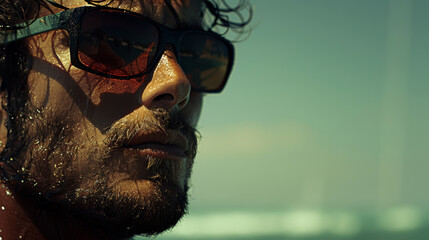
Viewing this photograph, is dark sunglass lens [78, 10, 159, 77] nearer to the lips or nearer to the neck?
the lips

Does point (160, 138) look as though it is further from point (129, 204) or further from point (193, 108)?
point (193, 108)

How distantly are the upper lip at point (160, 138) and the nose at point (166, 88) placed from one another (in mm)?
107

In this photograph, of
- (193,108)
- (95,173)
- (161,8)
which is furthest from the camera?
(193,108)

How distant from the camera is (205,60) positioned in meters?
2.63

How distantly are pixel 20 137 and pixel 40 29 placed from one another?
1.52 ft

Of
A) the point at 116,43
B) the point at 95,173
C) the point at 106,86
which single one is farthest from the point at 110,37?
the point at 95,173

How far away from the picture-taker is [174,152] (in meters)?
2.26

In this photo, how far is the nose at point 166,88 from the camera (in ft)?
7.06

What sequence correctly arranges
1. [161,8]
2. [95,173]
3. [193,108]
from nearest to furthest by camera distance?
[95,173], [161,8], [193,108]

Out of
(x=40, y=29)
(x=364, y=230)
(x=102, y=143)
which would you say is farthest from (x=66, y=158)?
(x=364, y=230)

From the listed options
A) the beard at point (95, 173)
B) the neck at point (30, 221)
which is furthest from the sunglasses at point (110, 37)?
the neck at point (30, 221)

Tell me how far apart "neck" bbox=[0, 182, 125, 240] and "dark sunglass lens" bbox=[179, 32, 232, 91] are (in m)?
0.88

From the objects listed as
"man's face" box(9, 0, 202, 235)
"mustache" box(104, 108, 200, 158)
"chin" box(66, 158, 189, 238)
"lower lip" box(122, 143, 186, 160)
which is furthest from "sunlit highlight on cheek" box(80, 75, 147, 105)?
"chin" box(66, 158, 189, 238)

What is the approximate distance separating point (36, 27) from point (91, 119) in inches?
17.6
